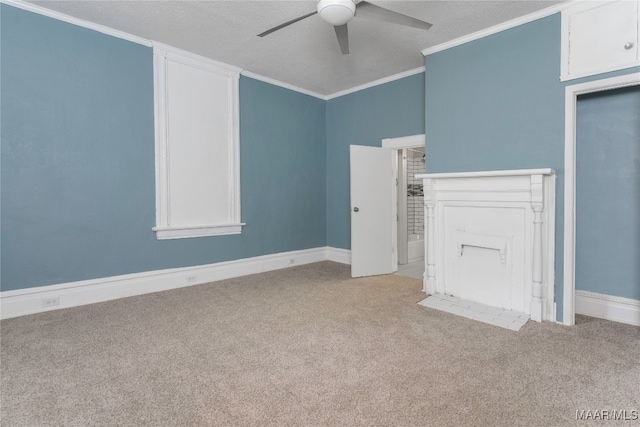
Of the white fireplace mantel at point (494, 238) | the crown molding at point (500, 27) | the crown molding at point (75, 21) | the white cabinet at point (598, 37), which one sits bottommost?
the white fireplace mantel at point (494, 238)

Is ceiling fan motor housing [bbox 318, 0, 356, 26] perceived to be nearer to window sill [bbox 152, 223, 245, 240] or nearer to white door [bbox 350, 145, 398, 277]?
white door [bbox 350, 145, 398, 277]

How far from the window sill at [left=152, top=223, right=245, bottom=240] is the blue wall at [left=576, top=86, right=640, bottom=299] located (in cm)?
394

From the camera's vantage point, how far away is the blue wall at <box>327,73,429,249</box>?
176 inches

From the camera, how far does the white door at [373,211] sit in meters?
4.41

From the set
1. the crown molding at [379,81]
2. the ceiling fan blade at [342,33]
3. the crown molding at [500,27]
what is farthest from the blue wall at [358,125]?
the ceiling fan blade at [342,33]

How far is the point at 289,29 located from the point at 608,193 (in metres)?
3.44

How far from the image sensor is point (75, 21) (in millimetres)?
3139

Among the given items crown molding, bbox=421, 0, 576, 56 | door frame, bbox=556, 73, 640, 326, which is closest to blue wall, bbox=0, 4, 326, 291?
crown molding, bbox=421, 0, 576, 56

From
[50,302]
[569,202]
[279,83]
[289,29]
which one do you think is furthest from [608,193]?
[50,302]

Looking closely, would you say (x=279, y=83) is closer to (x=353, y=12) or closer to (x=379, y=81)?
(x=379, y=81)

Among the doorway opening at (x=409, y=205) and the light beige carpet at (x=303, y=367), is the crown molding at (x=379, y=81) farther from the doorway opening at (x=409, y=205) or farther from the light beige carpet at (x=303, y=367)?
the light beige carpet at (x=303, y=367)

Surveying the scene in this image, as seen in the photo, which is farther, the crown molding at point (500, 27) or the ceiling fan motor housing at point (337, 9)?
the crown molding at point (500, 27)

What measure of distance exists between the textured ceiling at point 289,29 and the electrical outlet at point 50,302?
2.78 meters

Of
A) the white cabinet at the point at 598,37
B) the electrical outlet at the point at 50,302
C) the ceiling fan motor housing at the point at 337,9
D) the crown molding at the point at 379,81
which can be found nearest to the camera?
the ceiling fan motor housing at the point at 337,9
